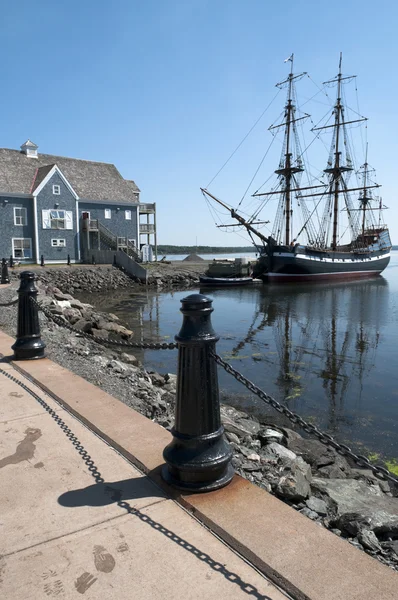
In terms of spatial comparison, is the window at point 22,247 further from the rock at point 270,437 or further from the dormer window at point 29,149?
the rock at point 270,437

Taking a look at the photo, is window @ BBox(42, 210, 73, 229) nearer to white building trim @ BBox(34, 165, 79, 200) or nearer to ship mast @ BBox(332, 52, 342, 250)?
white building trim @ BBox(34, 165, 79, 200)

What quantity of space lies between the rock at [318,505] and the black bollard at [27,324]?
449cm

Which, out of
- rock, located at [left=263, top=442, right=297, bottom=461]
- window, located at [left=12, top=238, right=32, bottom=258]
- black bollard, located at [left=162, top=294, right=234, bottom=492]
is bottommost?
rock, located at [left=263, top=442, right=297, bottom=461]

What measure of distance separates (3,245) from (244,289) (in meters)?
21.9

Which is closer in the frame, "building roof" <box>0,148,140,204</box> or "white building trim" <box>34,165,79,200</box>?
"white building trim" <box>34,165,79,200</box>

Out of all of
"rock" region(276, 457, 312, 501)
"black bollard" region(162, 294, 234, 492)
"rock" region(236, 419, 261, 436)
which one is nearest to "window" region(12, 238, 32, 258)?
"rock" region(236, 419, 261, 436)

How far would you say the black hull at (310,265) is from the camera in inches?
1908

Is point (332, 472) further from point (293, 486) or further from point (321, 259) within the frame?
point (321, 259)

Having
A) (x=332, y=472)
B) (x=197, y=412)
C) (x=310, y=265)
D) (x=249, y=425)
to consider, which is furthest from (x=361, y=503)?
(x=310, y=265)

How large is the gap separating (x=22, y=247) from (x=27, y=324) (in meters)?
32.4

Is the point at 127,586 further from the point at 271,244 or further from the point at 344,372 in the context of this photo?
the point at 271,244

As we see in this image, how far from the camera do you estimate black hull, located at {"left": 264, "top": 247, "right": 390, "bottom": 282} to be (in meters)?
48.5

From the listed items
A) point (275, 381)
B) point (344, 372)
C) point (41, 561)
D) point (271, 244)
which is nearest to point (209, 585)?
point (41, 561)

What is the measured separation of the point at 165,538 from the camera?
8.18 feet
